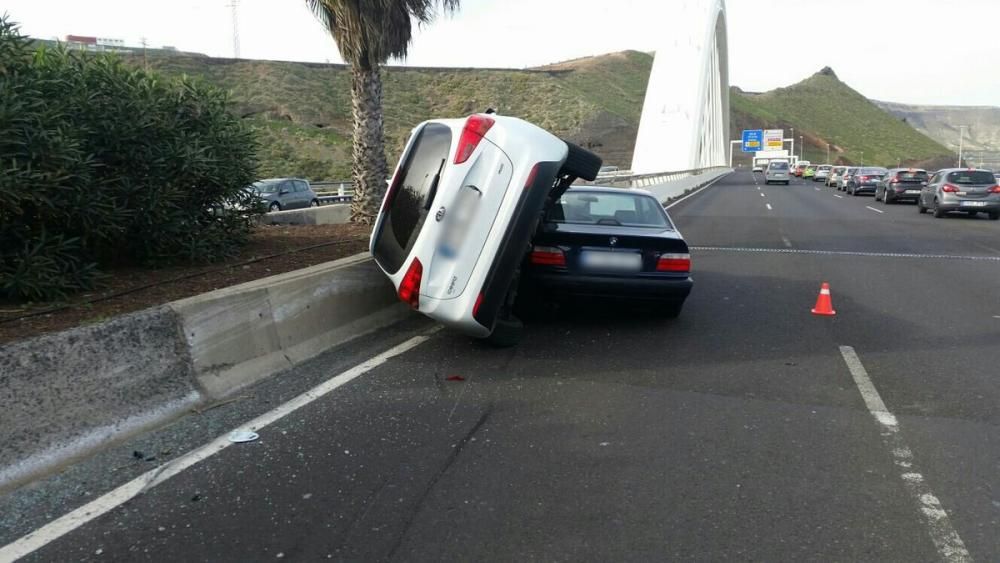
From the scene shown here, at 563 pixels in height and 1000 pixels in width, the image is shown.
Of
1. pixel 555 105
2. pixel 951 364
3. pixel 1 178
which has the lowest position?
pixel 951 364

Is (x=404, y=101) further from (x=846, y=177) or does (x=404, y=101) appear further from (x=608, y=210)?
(x=608, y=210)

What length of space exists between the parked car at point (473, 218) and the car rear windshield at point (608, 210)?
6.98 ft

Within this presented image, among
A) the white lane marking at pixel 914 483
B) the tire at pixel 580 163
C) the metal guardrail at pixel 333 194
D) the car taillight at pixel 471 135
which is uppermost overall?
the car taillight at pixel 471 135

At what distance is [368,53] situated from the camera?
39.1 ft

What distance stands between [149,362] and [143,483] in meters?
1.12

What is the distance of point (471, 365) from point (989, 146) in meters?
204

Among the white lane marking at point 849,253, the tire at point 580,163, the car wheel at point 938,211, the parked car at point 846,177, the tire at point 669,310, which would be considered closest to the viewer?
the tire at point 580,163

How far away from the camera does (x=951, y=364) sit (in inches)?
263

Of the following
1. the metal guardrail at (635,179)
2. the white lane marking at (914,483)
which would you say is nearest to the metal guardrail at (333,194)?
the metal guardrail at (635,179)

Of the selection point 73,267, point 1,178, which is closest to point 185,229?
point 73,267

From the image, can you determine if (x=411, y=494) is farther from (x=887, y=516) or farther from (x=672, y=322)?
(x=672, y=322)

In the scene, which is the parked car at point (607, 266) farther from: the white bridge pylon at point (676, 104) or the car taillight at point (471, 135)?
the white bridge pylon at point (676, 104)

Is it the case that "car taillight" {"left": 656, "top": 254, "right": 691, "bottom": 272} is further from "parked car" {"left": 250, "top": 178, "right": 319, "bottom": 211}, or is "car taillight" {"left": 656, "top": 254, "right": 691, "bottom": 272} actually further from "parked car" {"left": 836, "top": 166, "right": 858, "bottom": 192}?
"parked car" {"left": 836, "top": 166, "right": 858, "bottom": 192}

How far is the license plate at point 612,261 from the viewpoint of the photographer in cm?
765
